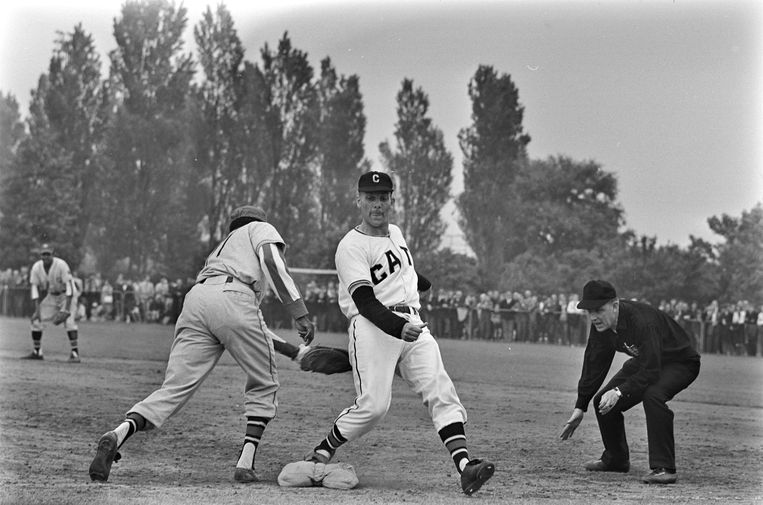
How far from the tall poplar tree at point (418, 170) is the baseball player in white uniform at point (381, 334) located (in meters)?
34.3

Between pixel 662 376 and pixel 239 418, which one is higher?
pixel 662 376

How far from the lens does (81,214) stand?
45.2m

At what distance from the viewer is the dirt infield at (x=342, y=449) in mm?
6113

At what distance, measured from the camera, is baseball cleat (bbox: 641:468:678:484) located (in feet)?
22.4

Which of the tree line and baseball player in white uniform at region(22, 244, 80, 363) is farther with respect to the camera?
the tree line

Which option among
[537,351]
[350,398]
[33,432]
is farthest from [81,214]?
[33,432]

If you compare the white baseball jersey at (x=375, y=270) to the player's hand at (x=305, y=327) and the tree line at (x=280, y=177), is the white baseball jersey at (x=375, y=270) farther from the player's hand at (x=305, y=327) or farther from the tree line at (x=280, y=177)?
the tree line at (x=280, y=177)

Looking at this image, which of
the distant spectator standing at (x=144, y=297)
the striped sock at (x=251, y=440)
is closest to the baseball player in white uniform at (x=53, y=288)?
the striped sock at (x=251, y=440)

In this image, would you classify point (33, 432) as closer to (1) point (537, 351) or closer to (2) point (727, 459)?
(2) point (727, 459)

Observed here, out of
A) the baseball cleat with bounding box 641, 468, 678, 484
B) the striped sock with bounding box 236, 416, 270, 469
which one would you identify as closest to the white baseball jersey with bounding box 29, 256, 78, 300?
the striped sock with bounding box 236, 416, 270, 469

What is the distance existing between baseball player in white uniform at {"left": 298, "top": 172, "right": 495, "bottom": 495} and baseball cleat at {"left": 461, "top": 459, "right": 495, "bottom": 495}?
12cm

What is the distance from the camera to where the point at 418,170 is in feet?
139

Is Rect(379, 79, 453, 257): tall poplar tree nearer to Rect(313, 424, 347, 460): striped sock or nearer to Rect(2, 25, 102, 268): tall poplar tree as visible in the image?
Rect(2, 25, 102, 268): tall poplar tree

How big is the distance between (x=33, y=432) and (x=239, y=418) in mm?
2184
